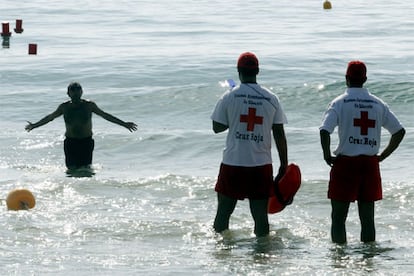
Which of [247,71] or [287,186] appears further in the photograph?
[287,186]

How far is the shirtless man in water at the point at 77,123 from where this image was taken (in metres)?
14.3

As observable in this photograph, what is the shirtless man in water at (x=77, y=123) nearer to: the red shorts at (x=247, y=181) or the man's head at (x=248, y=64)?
the red shorts at (x=247, y=181)

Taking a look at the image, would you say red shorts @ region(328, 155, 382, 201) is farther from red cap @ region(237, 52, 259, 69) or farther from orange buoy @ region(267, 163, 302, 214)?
red cap @ region(237, 52, 259, 69)

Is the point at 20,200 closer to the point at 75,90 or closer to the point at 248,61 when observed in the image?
the point at 75,90

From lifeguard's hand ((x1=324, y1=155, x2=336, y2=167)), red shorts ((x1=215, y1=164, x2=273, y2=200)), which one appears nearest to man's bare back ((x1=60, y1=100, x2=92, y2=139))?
red shorts ((x1=215, y1=164, x2=273, y2=200))

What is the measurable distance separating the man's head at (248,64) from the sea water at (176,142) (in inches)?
60.9

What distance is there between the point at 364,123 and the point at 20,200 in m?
4.14

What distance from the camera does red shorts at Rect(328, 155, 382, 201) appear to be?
Result: 30.1ft

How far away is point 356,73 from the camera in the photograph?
9.20 metres

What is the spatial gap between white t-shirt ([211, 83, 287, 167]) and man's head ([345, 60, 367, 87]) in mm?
680

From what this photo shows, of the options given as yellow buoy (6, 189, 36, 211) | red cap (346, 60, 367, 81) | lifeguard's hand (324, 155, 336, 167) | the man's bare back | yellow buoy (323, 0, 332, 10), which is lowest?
yellow buoy (323, 0, 332, 10)

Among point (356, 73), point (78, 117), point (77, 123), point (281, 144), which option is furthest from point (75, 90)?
point (356, 73)

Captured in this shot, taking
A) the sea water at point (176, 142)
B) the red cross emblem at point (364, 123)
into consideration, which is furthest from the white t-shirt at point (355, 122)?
the sea water at point (176, 142)

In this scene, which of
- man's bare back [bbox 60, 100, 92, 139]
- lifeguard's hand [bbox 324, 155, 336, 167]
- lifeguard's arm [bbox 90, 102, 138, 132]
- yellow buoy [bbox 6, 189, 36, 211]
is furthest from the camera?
man's bare back [bbox 60, 100, 92, 139]
